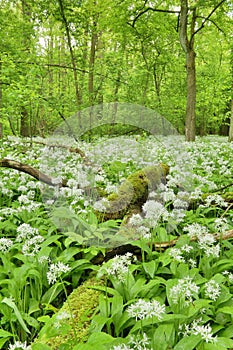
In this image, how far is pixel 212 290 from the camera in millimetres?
2379

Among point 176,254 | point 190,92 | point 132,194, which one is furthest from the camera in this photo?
point 190,92

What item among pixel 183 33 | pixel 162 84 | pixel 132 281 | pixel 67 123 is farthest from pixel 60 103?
pixel 162 84

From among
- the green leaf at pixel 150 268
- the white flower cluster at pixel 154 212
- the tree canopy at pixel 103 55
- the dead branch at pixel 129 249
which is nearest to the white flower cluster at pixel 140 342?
the green leaf at pixel 150 268

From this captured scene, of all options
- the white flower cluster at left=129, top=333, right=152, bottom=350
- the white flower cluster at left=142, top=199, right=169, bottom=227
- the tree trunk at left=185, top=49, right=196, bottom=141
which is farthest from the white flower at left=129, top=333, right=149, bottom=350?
the tree trunk at left=185, top=49, right=196, bottom=141

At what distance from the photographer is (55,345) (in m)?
2.23

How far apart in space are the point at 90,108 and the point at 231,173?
788 cm

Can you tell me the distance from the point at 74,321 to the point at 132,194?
2770mm

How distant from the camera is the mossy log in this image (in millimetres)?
4633

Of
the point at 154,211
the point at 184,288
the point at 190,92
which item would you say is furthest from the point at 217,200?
the point at 190,92

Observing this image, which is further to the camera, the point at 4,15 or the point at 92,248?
the point at 4,15

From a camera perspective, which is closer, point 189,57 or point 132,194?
point 132,194

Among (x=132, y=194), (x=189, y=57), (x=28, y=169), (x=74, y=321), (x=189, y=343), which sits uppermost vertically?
(x=189, y=57)

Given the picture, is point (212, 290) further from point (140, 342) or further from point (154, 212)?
point (154, 212)

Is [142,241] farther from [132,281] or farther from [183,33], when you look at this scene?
[183,33]
